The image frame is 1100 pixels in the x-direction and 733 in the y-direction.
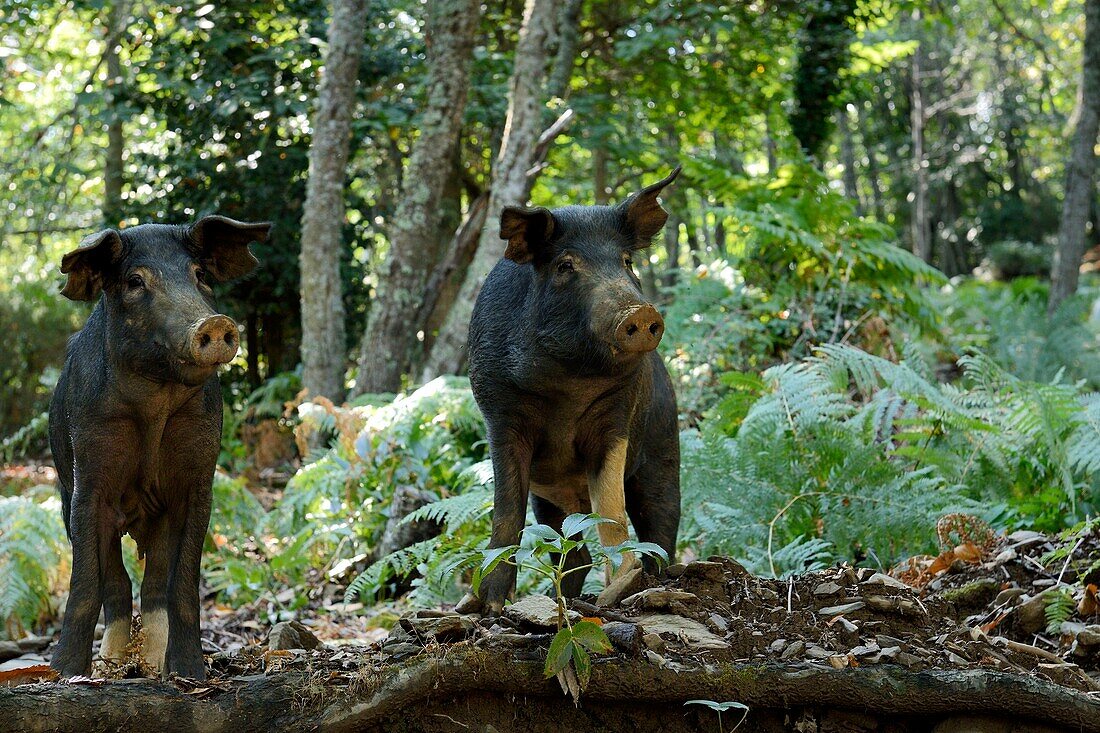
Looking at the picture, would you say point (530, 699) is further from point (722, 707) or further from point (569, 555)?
point (569, 555)

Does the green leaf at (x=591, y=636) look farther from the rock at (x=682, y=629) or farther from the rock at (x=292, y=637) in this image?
the rock at (x=292, y=637)

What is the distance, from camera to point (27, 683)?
3094 mm

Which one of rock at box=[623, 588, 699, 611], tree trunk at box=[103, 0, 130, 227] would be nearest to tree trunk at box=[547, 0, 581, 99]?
tree trunk at box=[103, 0, 130, 227]

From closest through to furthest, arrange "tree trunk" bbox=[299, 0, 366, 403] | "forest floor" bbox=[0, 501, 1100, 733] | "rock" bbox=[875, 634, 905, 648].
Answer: "forest floor" bbox=[0, 501, 1100, 733] < "rock" bbox=[875, 634, 905, 648] < "tree trunk" bbox=[299, 0, 366, 403]

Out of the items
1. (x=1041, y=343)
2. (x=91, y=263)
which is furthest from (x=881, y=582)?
(x=1041, y=343)

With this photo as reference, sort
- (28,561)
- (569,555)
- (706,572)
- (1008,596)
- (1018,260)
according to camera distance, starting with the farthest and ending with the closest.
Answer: (1018,260) < (28,561) < (1008,596) < (569,555) < (706,572)

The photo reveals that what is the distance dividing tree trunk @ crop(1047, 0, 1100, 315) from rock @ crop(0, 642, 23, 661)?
1282 cm

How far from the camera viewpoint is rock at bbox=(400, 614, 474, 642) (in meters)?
3.54

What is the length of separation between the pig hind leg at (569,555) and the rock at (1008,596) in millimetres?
1950

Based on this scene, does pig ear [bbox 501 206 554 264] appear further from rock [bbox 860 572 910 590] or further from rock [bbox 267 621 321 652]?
rock [bbox 860 572 910 590]

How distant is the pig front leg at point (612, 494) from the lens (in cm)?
437

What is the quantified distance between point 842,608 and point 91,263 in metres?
3.04

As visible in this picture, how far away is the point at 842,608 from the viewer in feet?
13.8

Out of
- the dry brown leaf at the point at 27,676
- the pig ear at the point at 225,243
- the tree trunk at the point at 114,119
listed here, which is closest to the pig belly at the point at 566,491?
the pig ear at the point at 225,243
